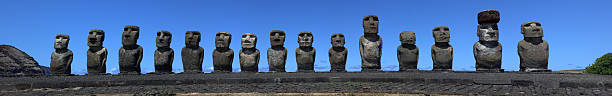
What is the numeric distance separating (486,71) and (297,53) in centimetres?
566

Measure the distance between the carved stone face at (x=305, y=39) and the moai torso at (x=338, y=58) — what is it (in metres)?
0.77

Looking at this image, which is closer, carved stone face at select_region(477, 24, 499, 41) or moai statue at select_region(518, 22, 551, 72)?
moai statue at select_region(518, 22, 551, 72)

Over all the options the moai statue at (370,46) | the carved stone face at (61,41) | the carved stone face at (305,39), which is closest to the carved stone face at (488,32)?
the moai statue at (370,46)

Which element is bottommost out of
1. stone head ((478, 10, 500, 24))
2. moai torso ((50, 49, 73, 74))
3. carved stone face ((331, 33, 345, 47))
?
moai torso ((50, 49, 73, 74))

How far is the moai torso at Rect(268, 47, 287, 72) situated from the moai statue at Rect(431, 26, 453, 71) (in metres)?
4.66

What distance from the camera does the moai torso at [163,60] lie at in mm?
12172

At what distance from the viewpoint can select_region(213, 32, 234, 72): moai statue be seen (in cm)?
1244

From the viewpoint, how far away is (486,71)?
11.4 meters

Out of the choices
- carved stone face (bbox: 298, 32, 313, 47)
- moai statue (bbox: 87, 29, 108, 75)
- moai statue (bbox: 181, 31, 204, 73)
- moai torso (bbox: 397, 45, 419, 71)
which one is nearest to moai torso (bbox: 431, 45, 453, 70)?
moai torso (bbox: 397, 45, 419, 71)

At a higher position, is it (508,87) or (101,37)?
(101,37)

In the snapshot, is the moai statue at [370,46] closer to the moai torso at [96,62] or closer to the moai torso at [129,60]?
the moai torso at [129,60]

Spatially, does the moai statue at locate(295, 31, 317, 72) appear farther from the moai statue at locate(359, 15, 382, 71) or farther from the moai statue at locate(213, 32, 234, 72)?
the moai statue at locate(213, 32, 234, 72)

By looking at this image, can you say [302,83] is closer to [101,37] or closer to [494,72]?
[494,72]

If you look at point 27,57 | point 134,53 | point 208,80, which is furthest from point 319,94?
point 27,57
